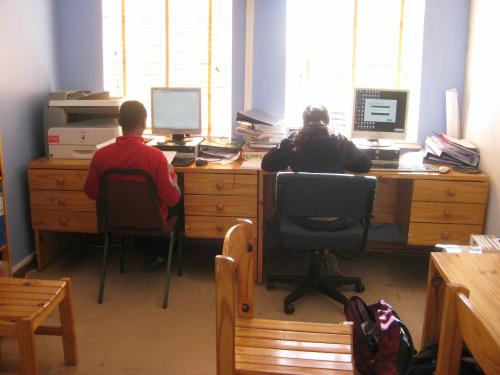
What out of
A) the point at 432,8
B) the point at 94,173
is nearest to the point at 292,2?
the point at 432,8

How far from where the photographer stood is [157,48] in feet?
12.1

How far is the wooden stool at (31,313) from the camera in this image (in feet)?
6.12

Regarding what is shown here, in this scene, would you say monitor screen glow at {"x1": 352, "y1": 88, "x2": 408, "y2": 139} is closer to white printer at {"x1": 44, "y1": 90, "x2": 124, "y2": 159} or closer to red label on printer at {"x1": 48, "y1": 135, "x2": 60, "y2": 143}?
white printer at {"x1": 44, "y1": 90, "x2": 124, "y2": 159}

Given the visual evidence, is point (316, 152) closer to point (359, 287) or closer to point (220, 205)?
point (220, 205)

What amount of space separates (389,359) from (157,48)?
2.58 meters

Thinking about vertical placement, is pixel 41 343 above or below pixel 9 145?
below

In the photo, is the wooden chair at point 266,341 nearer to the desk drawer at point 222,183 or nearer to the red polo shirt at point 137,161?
the red polo shirt at point 137,161

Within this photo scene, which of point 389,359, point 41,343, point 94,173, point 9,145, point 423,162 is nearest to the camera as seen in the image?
point 389,359

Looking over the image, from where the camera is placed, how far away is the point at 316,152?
2.72 meters

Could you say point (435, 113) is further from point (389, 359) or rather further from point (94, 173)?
point (94, 173)

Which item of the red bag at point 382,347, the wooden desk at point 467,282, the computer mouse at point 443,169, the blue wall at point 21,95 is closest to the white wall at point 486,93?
the computer mouse at point 443,169

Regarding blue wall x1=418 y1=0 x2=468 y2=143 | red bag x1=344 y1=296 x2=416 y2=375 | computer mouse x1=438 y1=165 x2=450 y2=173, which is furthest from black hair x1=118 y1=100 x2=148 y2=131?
blue wall x1=418 y1=0 x2=468 y2=143

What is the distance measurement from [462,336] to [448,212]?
193cm

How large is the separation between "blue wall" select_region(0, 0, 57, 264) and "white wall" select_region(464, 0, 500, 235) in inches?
106
